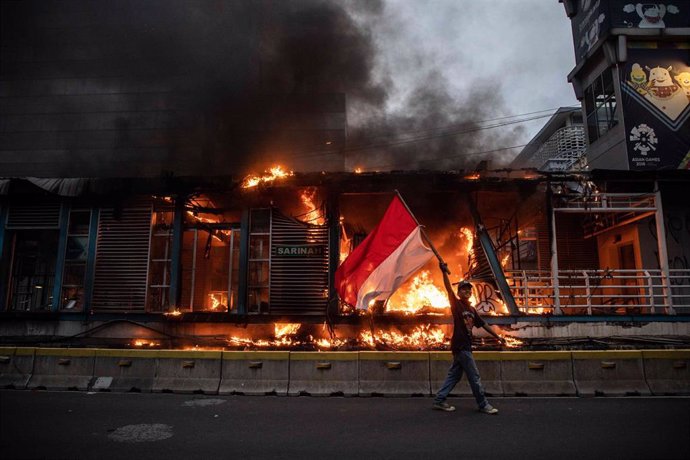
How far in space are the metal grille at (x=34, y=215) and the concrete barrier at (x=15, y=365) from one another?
4.90 m

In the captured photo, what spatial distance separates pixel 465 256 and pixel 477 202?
1671 mm

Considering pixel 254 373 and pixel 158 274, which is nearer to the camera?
pixel 254 373

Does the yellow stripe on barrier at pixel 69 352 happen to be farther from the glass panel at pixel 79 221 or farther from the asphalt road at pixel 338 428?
the glass panel at pixel 79 221

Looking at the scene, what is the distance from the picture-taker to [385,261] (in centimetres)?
840

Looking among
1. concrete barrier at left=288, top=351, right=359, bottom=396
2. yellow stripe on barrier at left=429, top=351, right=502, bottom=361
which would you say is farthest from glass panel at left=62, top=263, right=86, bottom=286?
yellow stripe on barrier at left=429, top=351, right=502, bottom=361

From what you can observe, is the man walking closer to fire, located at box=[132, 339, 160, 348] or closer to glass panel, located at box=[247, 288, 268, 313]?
glass panel, located at box=[247, 288, 268, 313]

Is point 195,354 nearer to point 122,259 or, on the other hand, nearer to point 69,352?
point 69,352

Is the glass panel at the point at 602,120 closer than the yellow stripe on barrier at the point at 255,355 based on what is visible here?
No

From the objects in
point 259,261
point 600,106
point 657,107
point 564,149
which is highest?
point 564,149

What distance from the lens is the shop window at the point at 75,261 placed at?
11570 mm

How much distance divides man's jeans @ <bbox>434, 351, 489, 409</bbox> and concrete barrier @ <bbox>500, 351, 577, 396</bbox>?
141cm

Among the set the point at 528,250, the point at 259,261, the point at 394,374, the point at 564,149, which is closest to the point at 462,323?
the point at 394,374

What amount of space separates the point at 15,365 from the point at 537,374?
8748mm

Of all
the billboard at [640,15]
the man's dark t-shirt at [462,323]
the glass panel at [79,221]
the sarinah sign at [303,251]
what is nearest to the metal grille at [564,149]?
the billboard at [640,15]
